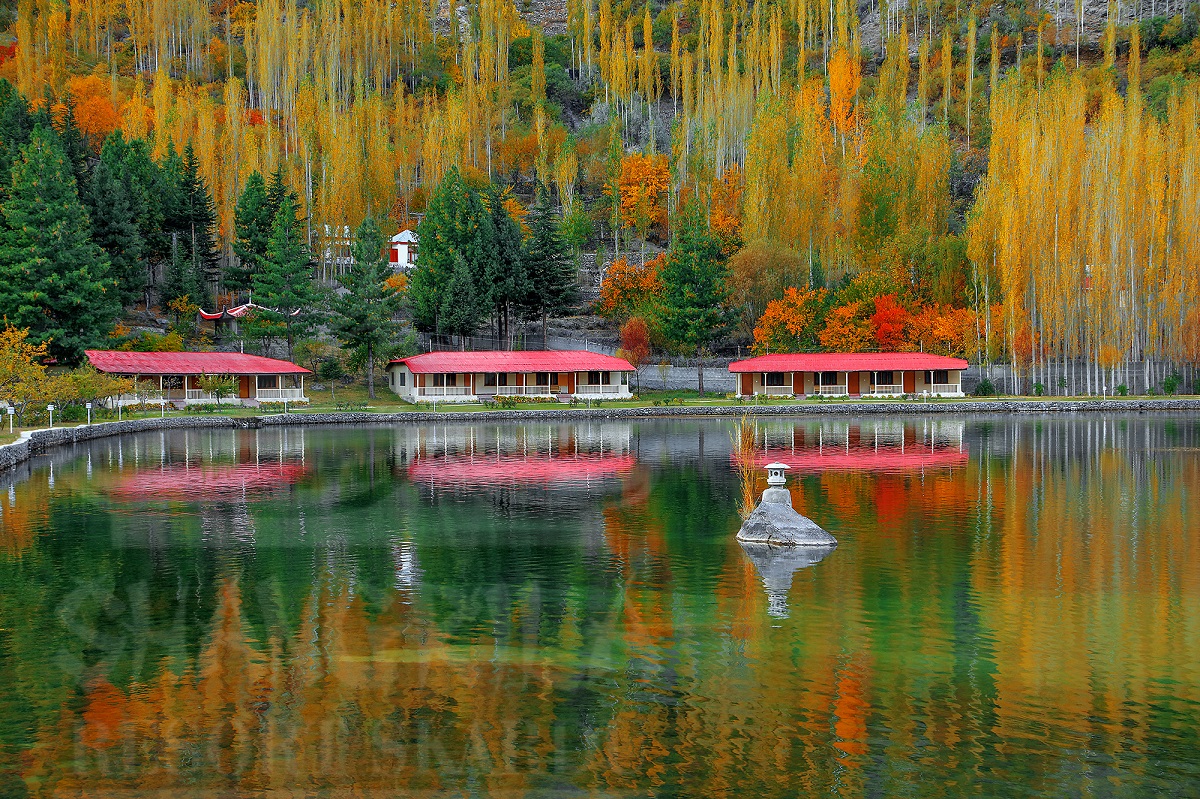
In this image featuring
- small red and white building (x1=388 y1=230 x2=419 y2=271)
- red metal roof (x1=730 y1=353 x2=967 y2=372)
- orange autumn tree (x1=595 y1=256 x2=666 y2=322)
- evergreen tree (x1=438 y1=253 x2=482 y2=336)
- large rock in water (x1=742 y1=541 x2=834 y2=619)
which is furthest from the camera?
small red and white building (x1=388 y1=230 x2=419 y2=271)

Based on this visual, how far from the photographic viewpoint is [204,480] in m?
27.9

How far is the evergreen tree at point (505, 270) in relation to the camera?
63844 mm

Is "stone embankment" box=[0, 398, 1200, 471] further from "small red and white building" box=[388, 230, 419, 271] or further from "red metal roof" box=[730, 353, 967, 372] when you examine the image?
"small red and white building" box=[388, 230, 419, 271]

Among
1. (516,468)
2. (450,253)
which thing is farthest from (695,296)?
(516,468)

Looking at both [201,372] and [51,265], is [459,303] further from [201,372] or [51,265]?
[51,265]

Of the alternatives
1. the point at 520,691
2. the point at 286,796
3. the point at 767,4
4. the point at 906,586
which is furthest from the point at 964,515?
the point at 767,4

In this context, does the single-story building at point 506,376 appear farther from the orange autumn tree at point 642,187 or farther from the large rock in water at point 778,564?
the large rock in water at point 778,564

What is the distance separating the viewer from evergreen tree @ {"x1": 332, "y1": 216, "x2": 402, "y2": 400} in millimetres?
58906

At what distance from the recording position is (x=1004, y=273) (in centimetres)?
5631

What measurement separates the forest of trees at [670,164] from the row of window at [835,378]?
1692 mm

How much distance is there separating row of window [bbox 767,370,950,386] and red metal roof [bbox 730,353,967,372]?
1.31 meters

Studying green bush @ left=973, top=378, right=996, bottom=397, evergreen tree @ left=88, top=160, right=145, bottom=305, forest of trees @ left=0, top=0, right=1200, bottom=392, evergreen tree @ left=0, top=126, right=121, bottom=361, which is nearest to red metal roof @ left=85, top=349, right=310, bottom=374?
evergreen tree @ left=0, top=126, right=121, bottom=361

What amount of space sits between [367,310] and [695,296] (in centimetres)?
1923

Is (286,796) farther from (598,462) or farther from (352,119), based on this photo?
(352,119)
